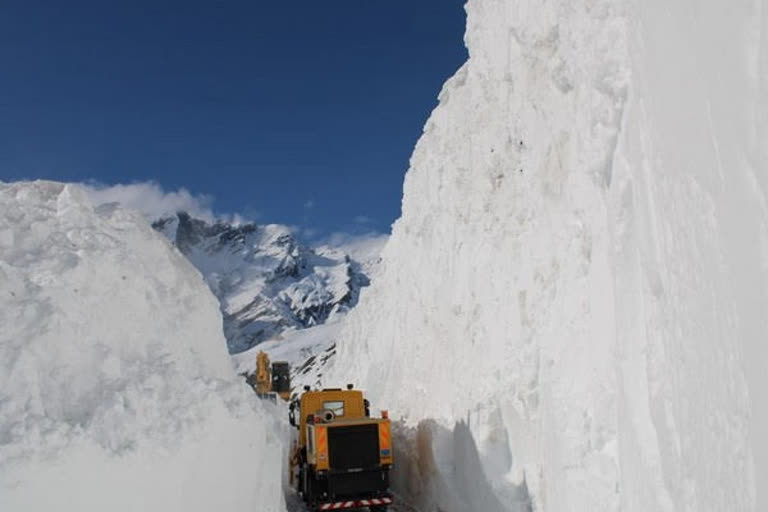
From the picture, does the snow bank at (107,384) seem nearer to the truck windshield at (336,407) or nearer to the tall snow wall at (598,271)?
the tall snow wall at (598,271)

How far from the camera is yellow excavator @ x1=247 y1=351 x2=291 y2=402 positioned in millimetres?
21094

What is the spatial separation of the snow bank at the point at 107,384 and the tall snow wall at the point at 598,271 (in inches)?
158

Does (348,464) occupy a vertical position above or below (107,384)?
below

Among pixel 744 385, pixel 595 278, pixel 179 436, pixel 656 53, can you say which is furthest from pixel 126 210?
pixel 744 385

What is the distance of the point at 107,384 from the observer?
6633 mm

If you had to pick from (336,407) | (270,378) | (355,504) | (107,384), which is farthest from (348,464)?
(270,378)

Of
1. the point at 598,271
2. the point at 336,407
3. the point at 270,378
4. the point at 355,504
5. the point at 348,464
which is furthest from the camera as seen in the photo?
the point at 270,378

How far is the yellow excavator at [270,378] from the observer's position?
2109 cm

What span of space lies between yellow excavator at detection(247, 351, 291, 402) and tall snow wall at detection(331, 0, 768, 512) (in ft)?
15.5

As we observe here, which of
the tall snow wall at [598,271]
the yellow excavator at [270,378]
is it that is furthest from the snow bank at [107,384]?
the yellow excavator at [270,378]

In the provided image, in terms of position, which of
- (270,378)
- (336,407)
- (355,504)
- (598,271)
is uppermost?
(598,271)

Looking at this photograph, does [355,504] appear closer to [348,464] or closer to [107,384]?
[348,464]

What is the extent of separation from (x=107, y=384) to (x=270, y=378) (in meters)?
15.8

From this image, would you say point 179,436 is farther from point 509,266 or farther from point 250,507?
point 509,266
